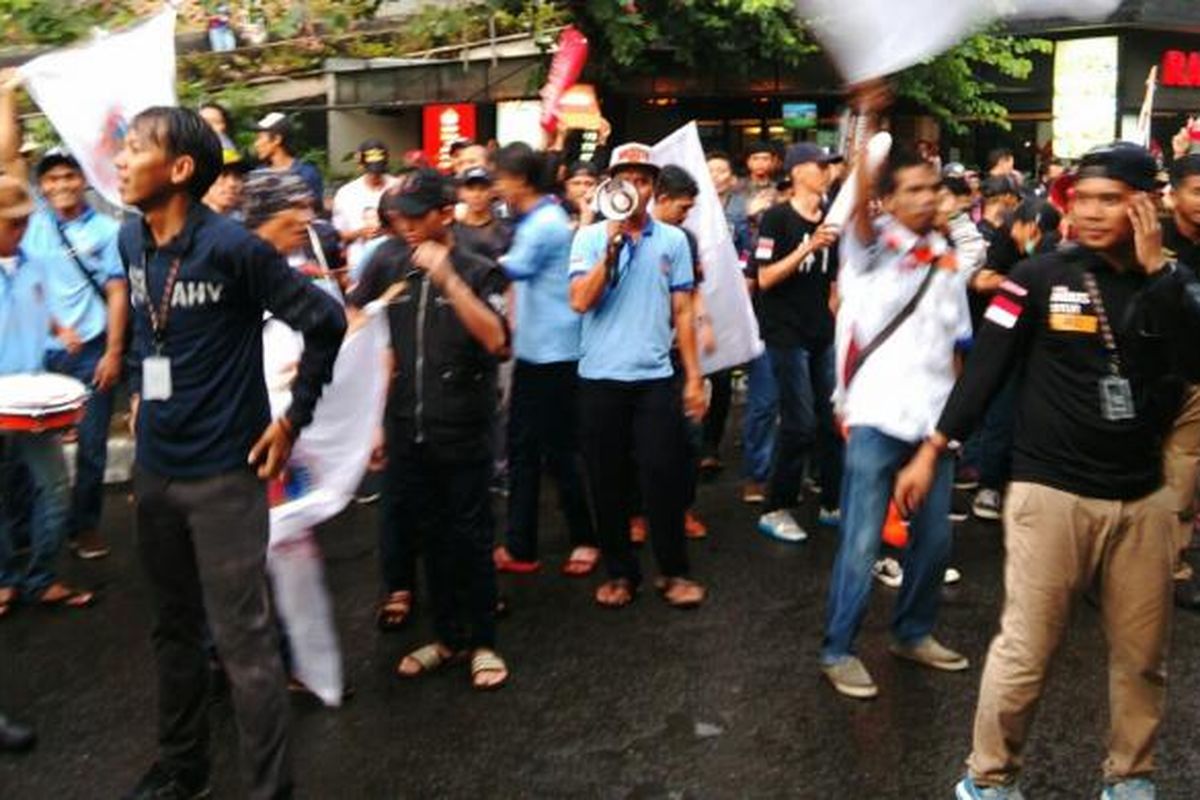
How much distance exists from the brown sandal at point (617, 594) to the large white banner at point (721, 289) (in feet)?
4.92

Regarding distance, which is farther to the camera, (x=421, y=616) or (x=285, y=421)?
(x=421, y=616)

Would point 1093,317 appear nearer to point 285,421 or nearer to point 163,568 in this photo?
point 285,421

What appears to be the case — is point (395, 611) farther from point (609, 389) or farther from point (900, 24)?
point (900, 24)

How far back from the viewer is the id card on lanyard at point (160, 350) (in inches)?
134

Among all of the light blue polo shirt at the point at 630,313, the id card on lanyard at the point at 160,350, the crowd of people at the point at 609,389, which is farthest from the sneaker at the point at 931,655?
the id card on lanyard at the point at 160,350

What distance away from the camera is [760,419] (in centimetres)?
714

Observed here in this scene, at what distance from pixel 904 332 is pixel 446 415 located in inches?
64.6

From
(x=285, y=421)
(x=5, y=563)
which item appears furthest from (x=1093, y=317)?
(x=5, y=563)

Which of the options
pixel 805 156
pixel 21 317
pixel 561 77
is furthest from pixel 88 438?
pixel 561 77

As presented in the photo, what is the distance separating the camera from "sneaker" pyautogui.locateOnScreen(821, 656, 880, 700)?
4527 millimetres

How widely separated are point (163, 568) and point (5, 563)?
2351 millimetres

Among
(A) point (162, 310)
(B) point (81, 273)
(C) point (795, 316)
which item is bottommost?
(C) point (795, 316)

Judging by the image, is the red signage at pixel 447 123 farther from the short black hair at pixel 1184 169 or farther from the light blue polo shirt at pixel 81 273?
the short black hair at pixel 1184 169

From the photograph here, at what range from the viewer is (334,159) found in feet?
58.5
